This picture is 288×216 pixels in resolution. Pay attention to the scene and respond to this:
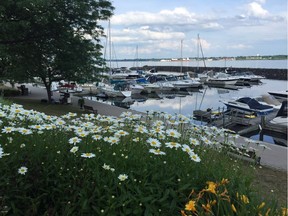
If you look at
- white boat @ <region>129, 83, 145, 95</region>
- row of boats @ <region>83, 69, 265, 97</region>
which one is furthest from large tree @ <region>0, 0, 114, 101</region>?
white boat @ <region>129, 83, 145, 95</region>

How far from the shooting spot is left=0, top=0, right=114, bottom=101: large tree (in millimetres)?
15547

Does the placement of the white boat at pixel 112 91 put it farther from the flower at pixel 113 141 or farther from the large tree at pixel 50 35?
the flower at pixel 113 141

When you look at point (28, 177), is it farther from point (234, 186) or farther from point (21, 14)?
point (21, 14)

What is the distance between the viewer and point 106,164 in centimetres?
320

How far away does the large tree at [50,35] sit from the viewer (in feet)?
51.0

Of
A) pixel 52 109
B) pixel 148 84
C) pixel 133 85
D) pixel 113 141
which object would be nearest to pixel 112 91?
pixel 133 85

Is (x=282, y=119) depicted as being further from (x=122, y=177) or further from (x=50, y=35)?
(x=122, y=177)

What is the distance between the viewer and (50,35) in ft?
57.1

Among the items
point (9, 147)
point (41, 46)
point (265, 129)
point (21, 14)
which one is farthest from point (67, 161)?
point (265, 129)

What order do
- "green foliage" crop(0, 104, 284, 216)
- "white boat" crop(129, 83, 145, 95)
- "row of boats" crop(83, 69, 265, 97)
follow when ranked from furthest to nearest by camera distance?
1. "white boat" crop(129, 83, 145, 95)
2. "row of boats" crop(83, 69, 265, 97)
3. "green foliage" crop(0, 104, 284, 216)

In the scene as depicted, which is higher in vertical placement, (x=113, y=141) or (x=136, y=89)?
(x=113, y=141)

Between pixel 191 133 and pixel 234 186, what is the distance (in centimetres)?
145

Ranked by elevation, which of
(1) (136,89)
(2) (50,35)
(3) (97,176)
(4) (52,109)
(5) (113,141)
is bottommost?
(1) (136,89)

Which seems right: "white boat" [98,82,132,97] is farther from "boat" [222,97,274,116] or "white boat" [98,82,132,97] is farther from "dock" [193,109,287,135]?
"dock" [193,109,287,135]
